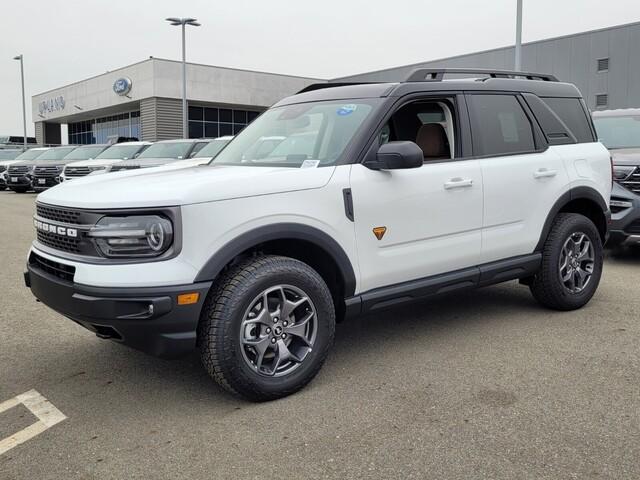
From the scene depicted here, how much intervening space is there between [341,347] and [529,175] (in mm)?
1945

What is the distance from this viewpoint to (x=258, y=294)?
11.1 feet

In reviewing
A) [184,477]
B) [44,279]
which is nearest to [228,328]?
[184,477]

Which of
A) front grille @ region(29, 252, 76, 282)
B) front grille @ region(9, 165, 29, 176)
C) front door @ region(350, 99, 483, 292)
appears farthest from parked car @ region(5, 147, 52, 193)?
front door @ region(350, 99, 483, 292)

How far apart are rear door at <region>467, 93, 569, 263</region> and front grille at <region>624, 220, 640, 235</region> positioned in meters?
2.77

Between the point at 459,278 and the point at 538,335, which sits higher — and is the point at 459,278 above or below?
above

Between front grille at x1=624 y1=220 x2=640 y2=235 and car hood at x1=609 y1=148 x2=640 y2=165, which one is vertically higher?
car hood at x1=609 y1=148 x2=640 y2=165

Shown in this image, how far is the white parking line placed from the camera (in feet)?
10.1

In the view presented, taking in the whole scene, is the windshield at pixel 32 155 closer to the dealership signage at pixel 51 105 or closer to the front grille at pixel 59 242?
the front grille at pixel 59 242

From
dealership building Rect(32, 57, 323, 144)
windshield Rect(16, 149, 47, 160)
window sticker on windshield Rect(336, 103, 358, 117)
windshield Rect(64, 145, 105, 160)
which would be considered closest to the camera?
window sticker on windshield Rect(336, 103, 358, 117)

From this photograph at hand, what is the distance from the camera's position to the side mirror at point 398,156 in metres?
3.76

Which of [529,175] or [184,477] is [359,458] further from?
[529,175]

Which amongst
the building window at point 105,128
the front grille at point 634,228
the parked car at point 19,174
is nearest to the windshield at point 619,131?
the front grille at point 634,228

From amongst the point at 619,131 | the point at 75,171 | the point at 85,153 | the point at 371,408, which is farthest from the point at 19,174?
the point at 371,408

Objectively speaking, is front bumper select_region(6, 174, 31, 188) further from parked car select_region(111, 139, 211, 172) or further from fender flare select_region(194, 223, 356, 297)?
fender flare select_region(194, 223, 356, 297)
